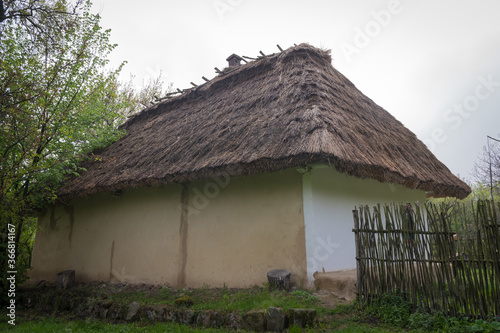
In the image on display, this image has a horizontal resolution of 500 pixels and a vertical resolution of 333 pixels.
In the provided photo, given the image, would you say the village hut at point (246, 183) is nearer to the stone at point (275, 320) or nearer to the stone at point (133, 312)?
the stone at point (275, 320)

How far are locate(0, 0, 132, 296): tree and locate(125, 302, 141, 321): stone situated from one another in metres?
2.64

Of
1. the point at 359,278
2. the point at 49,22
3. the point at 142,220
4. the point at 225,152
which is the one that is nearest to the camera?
the point at 359,278

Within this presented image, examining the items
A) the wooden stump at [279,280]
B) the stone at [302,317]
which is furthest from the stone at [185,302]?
the stone at [302,317]

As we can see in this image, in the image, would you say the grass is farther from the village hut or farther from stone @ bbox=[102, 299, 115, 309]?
the village hut

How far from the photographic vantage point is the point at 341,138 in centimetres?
512

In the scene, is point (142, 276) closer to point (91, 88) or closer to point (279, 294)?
point (279, 294)

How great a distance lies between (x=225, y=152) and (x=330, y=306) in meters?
2.73

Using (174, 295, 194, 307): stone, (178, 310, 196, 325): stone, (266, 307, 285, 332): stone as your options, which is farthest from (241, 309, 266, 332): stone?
(174, 295, 194, 307): stone

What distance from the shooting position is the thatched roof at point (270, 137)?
5023 millimetres

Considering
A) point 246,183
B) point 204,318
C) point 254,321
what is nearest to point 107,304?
point 204,318

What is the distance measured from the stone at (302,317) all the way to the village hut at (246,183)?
114 centimetres

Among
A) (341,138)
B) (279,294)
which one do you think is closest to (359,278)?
(279,294)

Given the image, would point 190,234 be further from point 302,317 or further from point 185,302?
point 302,317

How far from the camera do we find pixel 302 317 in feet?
12.2
